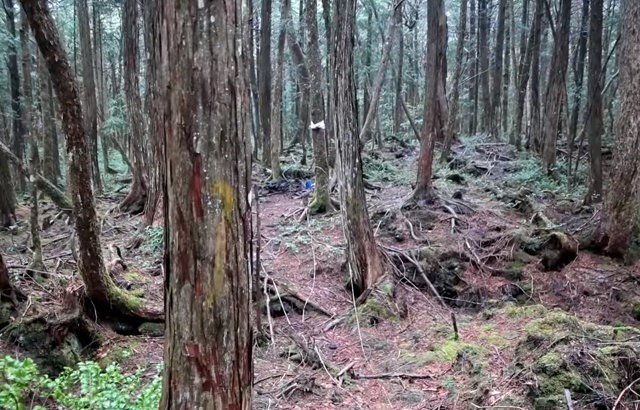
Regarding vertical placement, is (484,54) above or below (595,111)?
above

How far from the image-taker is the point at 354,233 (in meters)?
7.13

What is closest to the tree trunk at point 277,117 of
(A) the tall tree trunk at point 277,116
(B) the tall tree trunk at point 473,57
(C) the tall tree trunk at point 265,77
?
(A) the tall tree trunk at point 277,116

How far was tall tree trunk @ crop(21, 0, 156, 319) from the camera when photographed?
14.7 ft

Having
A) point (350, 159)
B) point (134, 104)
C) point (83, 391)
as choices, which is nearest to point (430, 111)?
point (350, 159)

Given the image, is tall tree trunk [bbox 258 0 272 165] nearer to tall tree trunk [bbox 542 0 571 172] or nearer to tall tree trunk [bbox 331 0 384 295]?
tall tree trunk [bbox 542 0 571 172]

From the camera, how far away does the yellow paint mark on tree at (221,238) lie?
226cm

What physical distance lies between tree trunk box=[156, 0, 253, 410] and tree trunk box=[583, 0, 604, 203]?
406 inches

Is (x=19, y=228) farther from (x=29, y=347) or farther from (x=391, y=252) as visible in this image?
(x=391, y=252)

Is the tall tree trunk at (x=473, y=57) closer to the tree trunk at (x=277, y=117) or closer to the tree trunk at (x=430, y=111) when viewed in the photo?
the tree trunk at (x=277, y=117)

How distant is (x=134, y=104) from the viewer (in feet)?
37.1

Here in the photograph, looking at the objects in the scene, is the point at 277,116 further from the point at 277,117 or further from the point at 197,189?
the point at 197,189

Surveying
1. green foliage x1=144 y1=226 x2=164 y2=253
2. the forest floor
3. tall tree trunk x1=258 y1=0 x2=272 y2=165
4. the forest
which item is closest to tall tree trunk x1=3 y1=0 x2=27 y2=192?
the forest

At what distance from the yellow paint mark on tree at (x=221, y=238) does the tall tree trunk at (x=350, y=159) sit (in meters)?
4.79

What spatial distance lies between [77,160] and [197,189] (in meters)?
3.05
